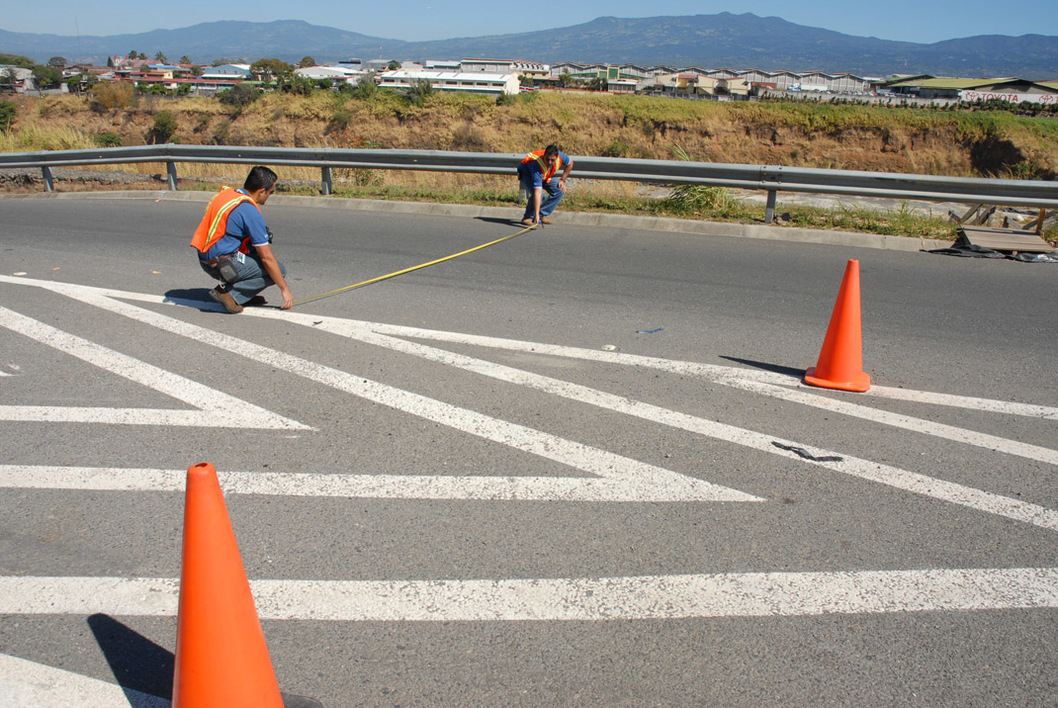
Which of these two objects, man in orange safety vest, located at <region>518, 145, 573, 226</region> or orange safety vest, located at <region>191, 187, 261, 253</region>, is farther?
man in orange safety vest, located at <region>518, 145, 573, 226</region>

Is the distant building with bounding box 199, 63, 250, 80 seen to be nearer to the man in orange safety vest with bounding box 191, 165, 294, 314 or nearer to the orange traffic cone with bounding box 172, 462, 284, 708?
the man in orange safety vest with bounding box 191, 165, 294, 314

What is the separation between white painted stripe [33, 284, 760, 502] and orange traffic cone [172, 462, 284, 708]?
7.08 feet

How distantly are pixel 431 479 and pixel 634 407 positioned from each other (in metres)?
1.53

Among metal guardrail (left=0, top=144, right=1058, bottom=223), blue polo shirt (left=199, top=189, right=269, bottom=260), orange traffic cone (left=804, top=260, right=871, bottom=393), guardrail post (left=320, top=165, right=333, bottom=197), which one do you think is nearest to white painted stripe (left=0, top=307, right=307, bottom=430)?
blue polo shirt (left=199, top=189, right=269, bottom=260)

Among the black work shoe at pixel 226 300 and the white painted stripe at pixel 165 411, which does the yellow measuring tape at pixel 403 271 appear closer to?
the black work shoe at pixel 226 300

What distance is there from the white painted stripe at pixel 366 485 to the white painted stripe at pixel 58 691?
1.30 m

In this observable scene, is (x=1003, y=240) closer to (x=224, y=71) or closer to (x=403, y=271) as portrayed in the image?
(x=403, y=271)

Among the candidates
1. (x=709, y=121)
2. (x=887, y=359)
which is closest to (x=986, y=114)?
(x=709, y=121)

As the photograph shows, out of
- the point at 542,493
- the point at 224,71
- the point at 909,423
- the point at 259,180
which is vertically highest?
the point at 224,71

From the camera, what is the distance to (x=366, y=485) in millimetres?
4062

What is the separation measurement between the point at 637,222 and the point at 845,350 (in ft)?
20.8

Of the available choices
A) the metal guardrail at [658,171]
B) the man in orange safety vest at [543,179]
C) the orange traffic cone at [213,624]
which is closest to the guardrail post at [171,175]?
the metal guardrail at [658,171]

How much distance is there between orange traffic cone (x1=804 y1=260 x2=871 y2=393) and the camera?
5.48 metres

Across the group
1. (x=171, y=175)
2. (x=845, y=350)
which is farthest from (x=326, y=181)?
(x=845, y=350)
